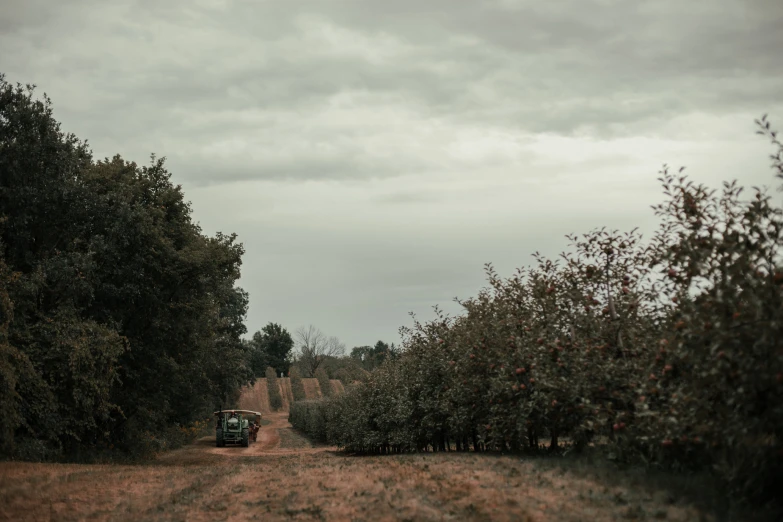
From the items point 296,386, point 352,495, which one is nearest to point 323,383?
point 296,386

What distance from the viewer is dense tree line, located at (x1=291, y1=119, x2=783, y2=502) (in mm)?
7891

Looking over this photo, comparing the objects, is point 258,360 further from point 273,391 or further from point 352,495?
point 352,495

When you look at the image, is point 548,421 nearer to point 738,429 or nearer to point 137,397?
point 738,429

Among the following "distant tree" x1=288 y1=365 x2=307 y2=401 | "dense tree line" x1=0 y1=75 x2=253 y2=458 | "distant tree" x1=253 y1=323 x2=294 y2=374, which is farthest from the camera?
"distant tree" x1=253 y1=323 x2=294 y2=374

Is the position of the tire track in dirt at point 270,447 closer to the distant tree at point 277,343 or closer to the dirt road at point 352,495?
the dirt road at point 352,495

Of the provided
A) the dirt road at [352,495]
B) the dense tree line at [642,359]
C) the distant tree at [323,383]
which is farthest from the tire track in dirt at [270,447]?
the distant tree at [323,383]

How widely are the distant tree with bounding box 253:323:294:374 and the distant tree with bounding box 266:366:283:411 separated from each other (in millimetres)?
14364

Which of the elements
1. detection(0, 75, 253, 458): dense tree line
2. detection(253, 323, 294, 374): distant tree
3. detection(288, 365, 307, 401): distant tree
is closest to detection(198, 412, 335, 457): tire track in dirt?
detection(0, 75, 253, 458): dense tree line

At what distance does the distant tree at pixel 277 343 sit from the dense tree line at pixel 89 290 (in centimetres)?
8657

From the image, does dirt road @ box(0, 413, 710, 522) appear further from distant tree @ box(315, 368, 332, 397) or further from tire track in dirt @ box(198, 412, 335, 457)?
distant tree @ box(315, 368, 332, 397)

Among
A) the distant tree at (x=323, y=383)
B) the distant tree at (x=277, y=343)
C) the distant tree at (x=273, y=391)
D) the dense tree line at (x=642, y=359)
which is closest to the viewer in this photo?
the dense tree line at (x=642, y=359)

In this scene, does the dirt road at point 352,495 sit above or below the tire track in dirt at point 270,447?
above

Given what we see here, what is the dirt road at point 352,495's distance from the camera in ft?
31.0

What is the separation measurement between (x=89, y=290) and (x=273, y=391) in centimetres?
7913
